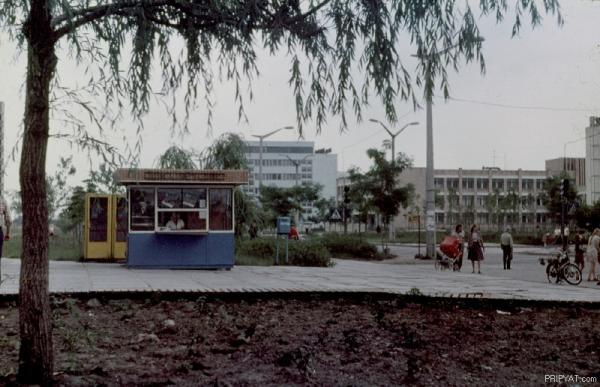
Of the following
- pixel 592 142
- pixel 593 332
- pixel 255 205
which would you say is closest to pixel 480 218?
pixel 592 142

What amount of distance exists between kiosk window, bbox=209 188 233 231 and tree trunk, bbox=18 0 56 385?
13307mm

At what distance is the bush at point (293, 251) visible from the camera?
2445 centimetres

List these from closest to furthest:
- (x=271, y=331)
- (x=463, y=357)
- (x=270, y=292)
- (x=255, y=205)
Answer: (x=463, y=357) → (x=271, y=331) → (x=270, y=292) → (x=255, y=205)

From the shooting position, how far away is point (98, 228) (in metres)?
21.9

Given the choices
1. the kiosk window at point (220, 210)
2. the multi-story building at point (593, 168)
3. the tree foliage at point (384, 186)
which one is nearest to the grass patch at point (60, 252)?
the kiosk window at point (220, 210)

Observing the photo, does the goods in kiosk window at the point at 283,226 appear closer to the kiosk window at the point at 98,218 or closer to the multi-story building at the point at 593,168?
the kiosk window at the point at 98,218

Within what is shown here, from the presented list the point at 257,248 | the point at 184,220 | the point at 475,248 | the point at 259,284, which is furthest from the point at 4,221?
the point at 475,248

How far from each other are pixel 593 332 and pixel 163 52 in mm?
5396

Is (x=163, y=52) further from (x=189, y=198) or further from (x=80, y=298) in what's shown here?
(x=189, y=198)

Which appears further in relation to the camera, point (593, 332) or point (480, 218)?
point (480, 218)

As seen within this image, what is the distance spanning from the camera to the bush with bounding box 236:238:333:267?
2445 cm

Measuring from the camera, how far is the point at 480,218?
132 meters

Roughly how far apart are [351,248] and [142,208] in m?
19.5

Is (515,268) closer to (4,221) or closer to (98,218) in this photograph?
(98,218)
